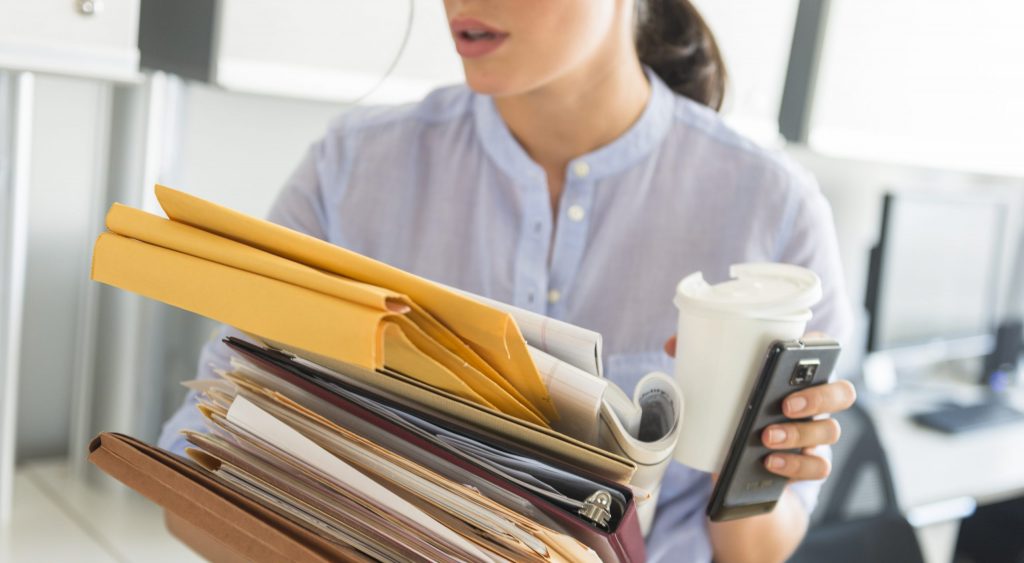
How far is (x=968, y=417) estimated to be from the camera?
2266mm

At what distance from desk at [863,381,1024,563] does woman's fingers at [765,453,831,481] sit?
1.08 m

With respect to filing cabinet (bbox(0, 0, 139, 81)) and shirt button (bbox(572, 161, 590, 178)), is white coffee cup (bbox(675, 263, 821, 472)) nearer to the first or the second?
shirt button (bbox(572, 161, 590, 178))

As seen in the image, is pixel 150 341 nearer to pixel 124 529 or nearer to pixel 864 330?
pixel 124 529

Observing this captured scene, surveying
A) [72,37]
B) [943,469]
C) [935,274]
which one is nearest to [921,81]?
[935,274]

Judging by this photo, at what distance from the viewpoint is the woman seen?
1.03 metres

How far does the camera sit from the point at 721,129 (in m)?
1.11

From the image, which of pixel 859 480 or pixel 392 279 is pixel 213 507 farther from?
pixel 859 480

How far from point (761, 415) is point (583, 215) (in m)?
0.44

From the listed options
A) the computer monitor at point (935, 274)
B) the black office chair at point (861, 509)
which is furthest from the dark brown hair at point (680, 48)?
the computer monitor at point (935, 274)

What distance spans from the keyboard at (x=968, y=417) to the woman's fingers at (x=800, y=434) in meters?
1.66

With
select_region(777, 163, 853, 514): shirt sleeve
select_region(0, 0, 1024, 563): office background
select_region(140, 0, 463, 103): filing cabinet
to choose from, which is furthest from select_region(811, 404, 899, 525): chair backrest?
select_region(140, 0, 463, 103): filing cabinet

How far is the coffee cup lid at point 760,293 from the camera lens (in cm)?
61

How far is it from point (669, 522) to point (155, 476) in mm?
595

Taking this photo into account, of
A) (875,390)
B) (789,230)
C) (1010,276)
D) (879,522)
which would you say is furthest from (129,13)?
(1010,276)
